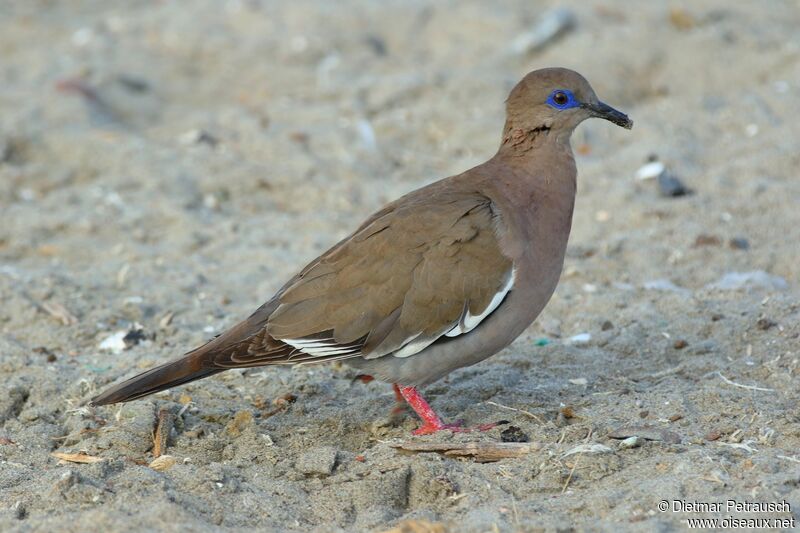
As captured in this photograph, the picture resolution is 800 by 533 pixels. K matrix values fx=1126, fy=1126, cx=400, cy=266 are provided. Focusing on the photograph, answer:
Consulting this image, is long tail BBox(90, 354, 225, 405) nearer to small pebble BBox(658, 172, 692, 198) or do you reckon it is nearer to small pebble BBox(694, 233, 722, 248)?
small pebble BBox(694, 233, 722, 248)

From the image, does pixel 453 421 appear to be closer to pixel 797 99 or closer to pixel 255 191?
pixel 255 191

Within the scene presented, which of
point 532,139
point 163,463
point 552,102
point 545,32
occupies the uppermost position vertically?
point 545,32

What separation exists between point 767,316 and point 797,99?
10.3 ft

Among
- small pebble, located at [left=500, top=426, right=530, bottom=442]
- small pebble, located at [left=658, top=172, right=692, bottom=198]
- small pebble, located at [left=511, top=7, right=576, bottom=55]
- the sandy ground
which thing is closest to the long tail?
the sandy ground

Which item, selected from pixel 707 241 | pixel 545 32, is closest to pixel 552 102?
pixel 707 241

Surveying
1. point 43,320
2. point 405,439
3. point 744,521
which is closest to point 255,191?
point 43,320

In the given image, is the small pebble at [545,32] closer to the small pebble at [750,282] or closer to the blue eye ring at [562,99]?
the small pebble at [750,282]

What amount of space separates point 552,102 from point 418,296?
1.10 meters

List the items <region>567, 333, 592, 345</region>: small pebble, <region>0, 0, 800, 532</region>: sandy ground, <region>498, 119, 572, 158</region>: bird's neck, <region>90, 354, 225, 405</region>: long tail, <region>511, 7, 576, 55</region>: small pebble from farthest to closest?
<region>511, 7, 576, 55</region>: small pebble, <region>567, 333, 592, 345</region>: small pebble, <region>498, 119, 572, 158</region>: bird's neck, <region>90, 354, 225, 405</region>: long tail, <region>0, 0, 800, 532</region>: sandy ground

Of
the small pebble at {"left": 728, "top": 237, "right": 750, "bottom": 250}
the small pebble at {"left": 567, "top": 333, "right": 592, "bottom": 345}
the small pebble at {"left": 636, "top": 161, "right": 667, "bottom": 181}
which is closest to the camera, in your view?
the small pebble at {"left": 567, "top": 333, "right": 592, "bottom": 345}

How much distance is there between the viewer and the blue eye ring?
16.1 feet

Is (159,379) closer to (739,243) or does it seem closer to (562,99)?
(562,99)

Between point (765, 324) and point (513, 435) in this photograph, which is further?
point (765, 324)

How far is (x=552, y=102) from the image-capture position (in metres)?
4.91
